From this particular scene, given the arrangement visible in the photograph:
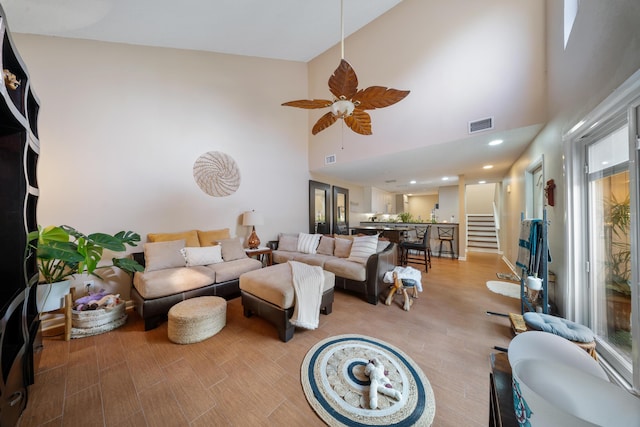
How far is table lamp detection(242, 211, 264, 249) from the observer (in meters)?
3.78

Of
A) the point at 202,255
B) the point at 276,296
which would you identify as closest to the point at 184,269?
the point at 202,255

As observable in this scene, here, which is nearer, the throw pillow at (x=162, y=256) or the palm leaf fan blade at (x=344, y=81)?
the palm leaf fan blade at (x=344, y=81)

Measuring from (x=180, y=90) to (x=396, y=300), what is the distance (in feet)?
15.2

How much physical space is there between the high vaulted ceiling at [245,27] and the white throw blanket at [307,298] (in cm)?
284

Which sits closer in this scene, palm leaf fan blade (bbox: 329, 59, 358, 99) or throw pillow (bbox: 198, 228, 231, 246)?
palm leaf fan blade (bbox: 329, 59, 358, 99)

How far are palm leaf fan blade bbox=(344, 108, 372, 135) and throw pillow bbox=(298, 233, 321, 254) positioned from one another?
2.31 metres

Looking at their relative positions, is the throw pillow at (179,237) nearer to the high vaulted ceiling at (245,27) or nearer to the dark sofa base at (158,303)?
the dark sofa base at (158,303)

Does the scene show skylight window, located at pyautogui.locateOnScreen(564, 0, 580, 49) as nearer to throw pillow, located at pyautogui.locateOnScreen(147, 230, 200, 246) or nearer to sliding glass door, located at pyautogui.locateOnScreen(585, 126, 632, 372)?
sliding glass door, located at pyautogui.locateOnScreen(585, 126, 632, 372)

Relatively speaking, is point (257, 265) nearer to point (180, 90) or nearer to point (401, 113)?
point (180, 90)

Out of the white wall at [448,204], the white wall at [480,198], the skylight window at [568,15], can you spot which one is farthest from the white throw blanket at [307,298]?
the white wall at [480,198]

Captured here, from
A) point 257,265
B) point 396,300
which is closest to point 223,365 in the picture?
point 257,265

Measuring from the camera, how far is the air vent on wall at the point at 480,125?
2.92 m

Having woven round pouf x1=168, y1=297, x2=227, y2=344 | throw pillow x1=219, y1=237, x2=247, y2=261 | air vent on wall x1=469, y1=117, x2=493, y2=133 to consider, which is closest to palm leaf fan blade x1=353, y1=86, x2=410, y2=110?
air vent on wall x1=469, y1=117, x2=493, y2=133

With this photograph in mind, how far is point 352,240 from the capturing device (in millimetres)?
3750
